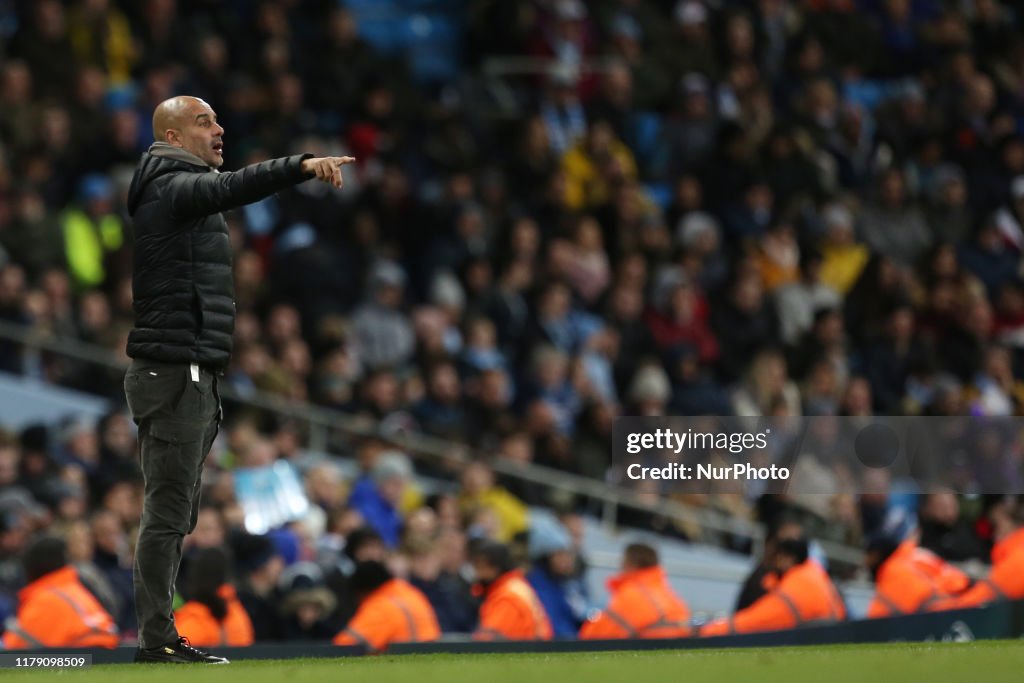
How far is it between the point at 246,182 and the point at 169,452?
3.20 feet

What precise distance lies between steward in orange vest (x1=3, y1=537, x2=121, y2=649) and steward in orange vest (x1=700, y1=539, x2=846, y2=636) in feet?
9.84

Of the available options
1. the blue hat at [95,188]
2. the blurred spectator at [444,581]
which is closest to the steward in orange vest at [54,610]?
the blurred spectator at [444,581]

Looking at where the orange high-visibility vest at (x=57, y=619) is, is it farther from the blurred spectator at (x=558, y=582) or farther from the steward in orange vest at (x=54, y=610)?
the blurred spectator at (x=558, y=582)

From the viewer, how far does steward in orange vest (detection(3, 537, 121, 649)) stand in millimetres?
9242

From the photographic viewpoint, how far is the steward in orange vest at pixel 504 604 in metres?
10.6

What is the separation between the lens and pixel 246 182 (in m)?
6.75

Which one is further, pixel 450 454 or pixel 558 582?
pixel 450 454

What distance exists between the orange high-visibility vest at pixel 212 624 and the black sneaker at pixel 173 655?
215cm

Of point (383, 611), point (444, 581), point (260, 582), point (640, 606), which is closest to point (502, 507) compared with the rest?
point (444, 581)

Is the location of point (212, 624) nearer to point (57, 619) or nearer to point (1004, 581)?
point (57, 619)

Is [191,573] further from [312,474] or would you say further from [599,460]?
[599,460]

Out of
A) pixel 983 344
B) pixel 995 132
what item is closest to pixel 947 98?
pixel 995 132

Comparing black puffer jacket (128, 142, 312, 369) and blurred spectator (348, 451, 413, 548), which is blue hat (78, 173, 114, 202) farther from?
black puffer jacket (128, 142, 312, 369)

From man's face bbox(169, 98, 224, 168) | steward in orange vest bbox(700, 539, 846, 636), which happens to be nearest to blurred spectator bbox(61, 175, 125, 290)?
steward in orange vest bbox(700, 539, 846, 636)
